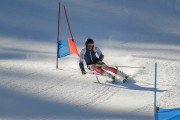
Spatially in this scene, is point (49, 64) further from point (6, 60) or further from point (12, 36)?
point (12, 36)

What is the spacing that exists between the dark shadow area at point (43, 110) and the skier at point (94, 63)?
2069 millimetres

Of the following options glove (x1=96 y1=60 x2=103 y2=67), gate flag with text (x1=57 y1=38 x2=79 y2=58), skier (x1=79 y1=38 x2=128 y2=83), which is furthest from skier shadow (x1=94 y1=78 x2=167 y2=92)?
gate flag with text (x1=57 y1=38 x2=79 y2=58)

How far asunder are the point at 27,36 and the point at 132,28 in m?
5.16

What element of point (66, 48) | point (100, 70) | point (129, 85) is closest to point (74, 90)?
point (100, 70)

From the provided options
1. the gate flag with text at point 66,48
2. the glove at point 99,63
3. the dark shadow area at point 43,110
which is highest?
the gate flag with text at point 66,48

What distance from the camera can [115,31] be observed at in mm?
18906

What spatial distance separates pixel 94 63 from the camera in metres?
11.2

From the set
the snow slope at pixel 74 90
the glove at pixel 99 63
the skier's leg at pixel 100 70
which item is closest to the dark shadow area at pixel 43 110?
the snow slope at pixel 74 90

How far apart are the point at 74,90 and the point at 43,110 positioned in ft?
5.09

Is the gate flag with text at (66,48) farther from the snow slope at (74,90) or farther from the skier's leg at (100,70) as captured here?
the skier's leg at (100,70)

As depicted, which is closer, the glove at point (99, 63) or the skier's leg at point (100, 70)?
the skier's leg at point (100, 70)

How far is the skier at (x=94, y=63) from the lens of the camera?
10562 mm

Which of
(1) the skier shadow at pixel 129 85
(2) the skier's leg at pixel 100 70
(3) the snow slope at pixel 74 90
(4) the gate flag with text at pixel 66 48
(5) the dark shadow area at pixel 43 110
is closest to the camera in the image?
(5) the dark shadow area at pixel 43 110

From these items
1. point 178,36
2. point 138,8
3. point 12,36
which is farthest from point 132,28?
point 12,36
